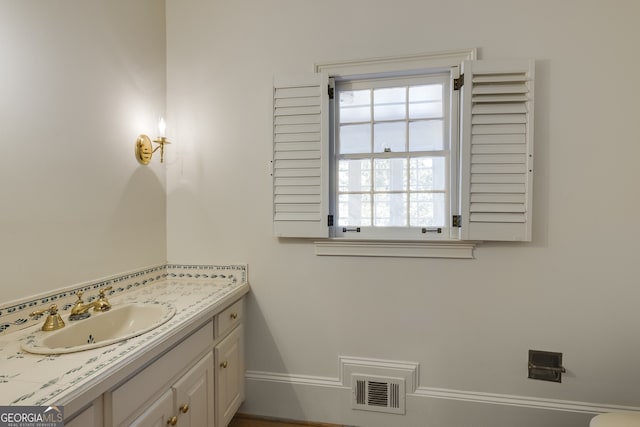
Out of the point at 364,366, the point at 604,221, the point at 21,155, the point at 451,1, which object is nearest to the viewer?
the point at 21,155

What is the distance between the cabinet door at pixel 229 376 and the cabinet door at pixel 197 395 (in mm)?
74

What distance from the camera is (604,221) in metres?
1.62

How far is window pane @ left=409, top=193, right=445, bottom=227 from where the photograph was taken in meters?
1.83

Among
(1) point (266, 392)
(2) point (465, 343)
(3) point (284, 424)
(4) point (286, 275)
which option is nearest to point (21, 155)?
(4) point (286, 275)

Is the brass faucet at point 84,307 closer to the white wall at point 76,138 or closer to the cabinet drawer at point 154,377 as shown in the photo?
the white wall at point 76,138

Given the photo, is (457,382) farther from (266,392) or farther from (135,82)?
(135,82)

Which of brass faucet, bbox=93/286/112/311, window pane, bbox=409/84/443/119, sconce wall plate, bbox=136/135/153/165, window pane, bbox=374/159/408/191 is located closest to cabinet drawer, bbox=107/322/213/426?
brass faucet, bbox=93/286/112/311

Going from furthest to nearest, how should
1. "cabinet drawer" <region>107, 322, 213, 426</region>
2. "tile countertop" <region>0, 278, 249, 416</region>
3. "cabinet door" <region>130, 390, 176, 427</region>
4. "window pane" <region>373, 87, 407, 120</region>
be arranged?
"window pane" <region>373, 87, 407, 120</region> → "cabinet door" <region>130, 390, 176, 427</region> → "cabinet drawer" <region>107, 322, 213, 426</region> → "tile countertop" <region>0, 278, 249, 416</region>

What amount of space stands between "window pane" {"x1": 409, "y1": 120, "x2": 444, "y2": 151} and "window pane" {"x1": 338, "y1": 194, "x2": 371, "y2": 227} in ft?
1.45

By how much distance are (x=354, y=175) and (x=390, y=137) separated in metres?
0.33

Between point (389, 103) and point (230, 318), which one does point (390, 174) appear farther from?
point (230, 318)

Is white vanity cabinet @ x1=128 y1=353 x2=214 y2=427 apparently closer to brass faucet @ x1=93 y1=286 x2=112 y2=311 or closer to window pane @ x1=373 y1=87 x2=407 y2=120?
brass faucet @ x1=93 y1=286 x2=112 y2=311

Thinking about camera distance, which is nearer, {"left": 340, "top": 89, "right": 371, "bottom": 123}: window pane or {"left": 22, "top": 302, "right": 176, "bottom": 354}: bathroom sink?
{"left": 22, "top": 302, "right": 176, "bottom": 354}: bathroom sink

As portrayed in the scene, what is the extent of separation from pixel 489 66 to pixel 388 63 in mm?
553
